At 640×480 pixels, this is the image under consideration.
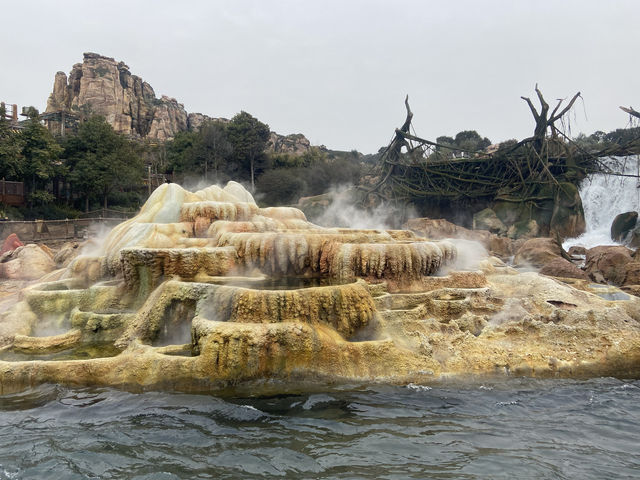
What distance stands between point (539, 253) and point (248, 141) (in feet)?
71.0

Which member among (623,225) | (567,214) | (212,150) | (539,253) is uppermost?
(212,150)

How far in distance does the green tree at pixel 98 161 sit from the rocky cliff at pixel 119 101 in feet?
85.2

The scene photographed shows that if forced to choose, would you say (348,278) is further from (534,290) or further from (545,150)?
(545,150)

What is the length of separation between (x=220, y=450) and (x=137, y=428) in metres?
0.85

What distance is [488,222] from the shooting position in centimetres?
2084

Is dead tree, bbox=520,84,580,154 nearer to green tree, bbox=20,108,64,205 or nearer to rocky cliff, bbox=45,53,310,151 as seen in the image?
green tree, bbox=20,108,64,205

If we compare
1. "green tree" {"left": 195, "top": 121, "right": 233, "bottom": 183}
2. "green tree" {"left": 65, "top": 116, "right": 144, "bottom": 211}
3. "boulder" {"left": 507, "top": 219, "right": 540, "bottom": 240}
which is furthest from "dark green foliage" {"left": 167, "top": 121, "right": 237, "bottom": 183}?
"boulder" {"left": 507, "top": 219, "right": 540, "bottom": 240}

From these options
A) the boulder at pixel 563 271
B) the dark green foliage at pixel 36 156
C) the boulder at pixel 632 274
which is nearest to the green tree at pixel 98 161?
the dark green foliage at pixel 36 156

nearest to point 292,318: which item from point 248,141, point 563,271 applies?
point 563,271

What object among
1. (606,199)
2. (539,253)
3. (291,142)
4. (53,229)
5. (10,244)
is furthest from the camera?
(291,142)

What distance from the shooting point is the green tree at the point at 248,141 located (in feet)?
98.0

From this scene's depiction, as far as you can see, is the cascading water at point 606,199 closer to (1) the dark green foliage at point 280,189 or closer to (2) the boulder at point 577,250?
(2) the boulder at point 577,250

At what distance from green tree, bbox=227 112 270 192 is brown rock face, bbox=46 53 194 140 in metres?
23.8

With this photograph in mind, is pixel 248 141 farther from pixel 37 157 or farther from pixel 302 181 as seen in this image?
pixel 37 157
